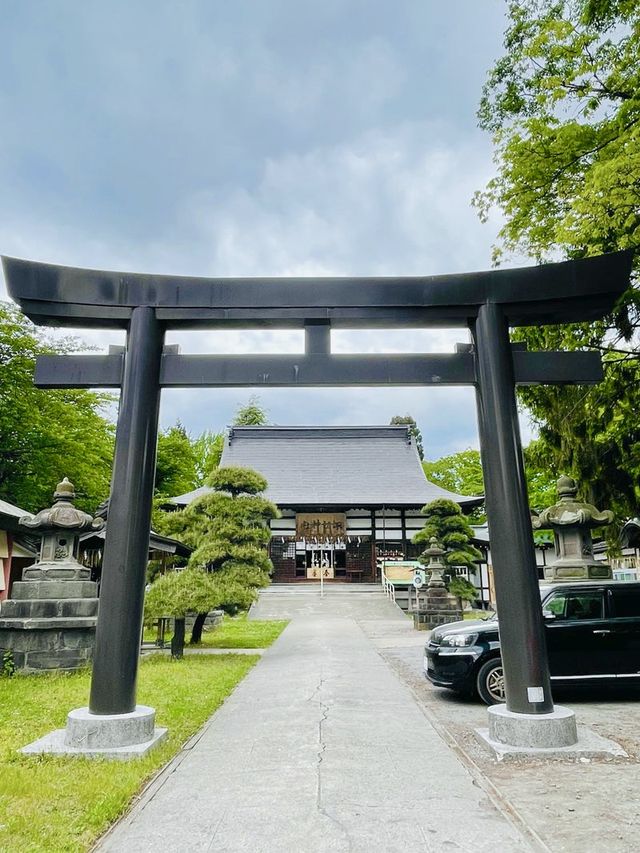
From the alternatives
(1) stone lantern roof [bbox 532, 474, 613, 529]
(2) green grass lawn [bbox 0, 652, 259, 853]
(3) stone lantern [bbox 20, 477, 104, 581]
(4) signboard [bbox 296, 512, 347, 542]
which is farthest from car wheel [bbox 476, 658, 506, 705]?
(4) signboard [bbox 296, 512, 347, 542]

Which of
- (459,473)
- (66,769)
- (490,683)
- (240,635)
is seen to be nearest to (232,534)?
(240,635)

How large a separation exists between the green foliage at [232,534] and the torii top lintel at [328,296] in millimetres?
7414

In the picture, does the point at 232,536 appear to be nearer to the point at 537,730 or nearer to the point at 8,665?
the point at 8,665

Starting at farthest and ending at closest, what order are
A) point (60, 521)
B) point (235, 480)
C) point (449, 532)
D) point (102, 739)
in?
1. point (449, 532)
2. point (235, 480)
3. point (60, 521)
4. point (102, 739)

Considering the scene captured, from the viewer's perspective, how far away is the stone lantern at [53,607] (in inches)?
372

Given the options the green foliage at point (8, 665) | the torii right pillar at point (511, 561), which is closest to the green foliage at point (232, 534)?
the green foliage at point (8, 665)

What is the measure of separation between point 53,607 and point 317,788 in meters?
7.28

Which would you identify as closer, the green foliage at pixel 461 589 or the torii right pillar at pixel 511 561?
the torii right pillar at pixel 511 561

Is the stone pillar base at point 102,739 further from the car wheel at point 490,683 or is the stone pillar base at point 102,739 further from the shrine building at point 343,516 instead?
the shrine building at point 343,516

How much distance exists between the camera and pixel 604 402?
1019cm

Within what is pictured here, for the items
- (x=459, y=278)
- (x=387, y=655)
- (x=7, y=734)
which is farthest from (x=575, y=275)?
(x=387, y=655)

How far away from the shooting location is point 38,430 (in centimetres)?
2038

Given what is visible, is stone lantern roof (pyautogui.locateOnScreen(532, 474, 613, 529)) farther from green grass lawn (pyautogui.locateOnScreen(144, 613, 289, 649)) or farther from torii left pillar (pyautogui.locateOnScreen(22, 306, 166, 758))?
torii left pillar (pyautogui.locateOnScreen(22, 306, 166, 758))

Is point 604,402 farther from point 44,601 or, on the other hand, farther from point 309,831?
point 44,601
